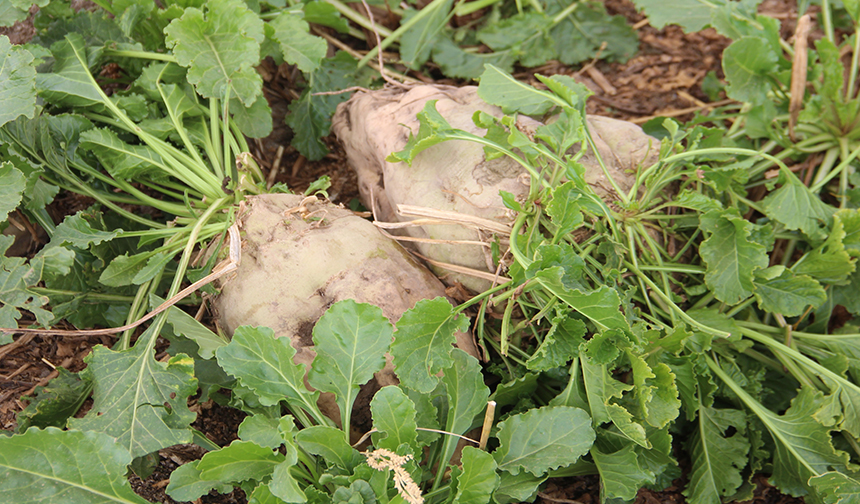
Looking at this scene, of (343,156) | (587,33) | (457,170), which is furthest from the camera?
(587,33)

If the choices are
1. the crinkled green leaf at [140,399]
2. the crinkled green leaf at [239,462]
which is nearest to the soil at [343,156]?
the crinkled green leaf at [140,399]

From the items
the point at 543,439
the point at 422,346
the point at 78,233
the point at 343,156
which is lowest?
the point at 543,439

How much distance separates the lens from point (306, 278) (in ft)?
5.44

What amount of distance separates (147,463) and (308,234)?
764 mm

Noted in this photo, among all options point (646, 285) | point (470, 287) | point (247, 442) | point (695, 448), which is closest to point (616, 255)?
point (646, 285)

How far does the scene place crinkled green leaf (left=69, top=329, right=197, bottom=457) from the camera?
1460 mm

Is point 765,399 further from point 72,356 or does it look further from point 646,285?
point 72,356

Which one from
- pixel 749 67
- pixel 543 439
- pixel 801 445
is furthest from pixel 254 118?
pixel 801 445

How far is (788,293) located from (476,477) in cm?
107

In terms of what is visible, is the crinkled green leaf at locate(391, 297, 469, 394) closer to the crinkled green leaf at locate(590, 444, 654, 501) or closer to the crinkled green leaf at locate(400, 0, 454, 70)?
the crinkled green leaf at locate(590, 444, 654, 501)

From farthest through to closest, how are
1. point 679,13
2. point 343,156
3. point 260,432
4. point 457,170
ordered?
point 343,156
point 679,13
point 457,170
point 260,432

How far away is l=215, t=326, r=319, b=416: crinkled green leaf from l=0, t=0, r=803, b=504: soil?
441 millimetres

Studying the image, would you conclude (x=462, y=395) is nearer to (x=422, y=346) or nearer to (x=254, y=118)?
(x=422, y=346)

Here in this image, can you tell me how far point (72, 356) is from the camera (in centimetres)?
183
